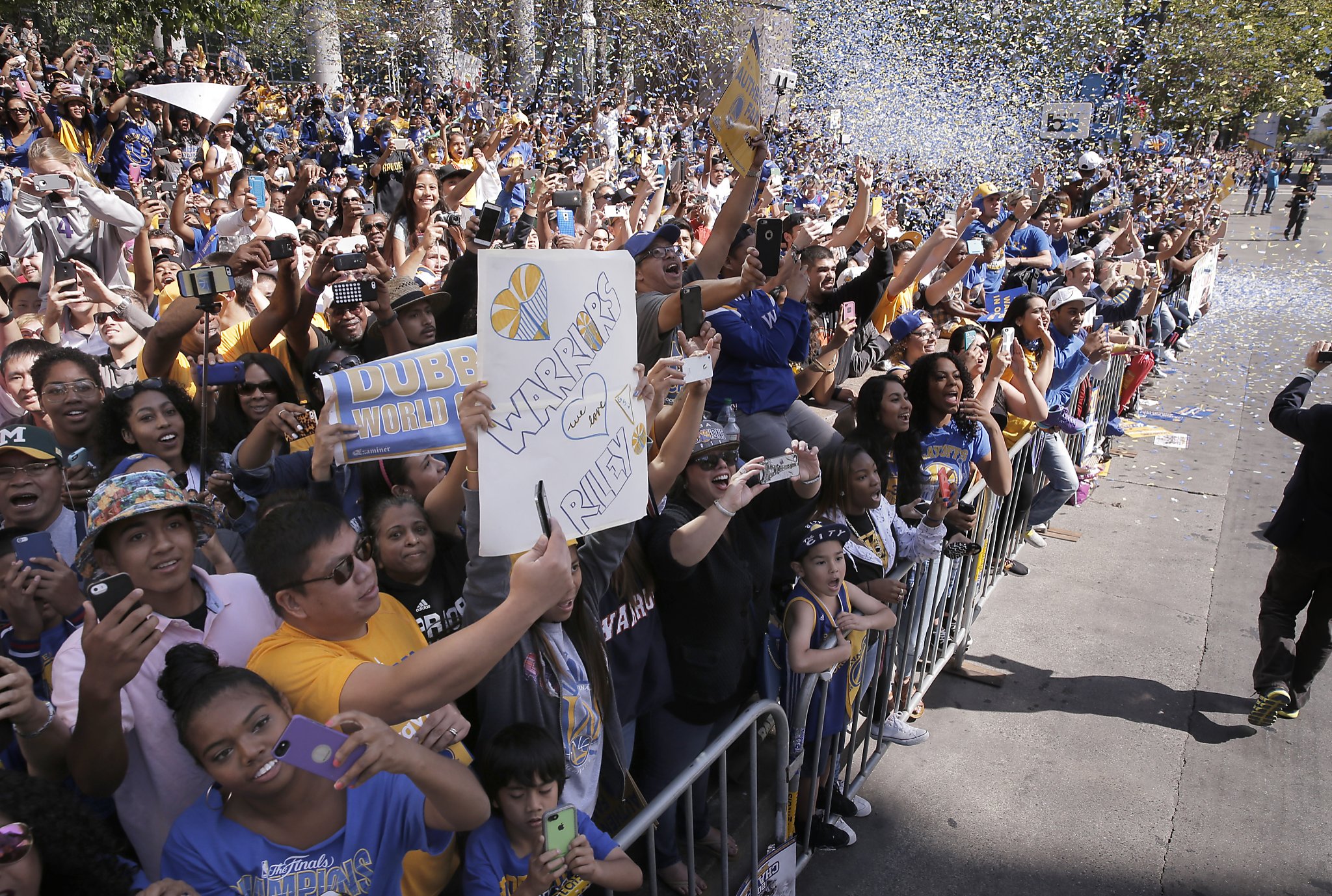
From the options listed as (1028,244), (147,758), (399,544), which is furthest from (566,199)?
(1028,244)

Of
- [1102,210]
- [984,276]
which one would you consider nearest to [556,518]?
[984,276]

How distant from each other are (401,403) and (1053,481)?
4617 millimetres

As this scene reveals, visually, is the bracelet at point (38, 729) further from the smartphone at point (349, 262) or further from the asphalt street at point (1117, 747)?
the asphalt street at point (1117, 747)

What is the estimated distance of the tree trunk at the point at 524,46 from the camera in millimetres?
24469

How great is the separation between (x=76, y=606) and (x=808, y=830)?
8.22 ft

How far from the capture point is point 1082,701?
15.2 feet

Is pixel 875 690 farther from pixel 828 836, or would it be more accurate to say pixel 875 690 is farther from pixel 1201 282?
pixel 1201 282

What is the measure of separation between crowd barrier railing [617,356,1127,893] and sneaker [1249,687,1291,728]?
1351mm

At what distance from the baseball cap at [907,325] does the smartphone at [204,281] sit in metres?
4.06

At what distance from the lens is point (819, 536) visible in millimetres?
3176

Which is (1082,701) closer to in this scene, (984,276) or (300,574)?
(300,574)

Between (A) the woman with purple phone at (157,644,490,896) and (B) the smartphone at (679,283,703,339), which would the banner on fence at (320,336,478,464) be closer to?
(B) the smartphone at (679,283,703,339)

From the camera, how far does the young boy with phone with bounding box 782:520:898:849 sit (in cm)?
311

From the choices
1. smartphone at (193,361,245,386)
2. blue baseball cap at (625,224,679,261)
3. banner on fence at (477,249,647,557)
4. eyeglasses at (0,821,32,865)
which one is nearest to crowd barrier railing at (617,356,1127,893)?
banner on fence at (477,249,647,557)
